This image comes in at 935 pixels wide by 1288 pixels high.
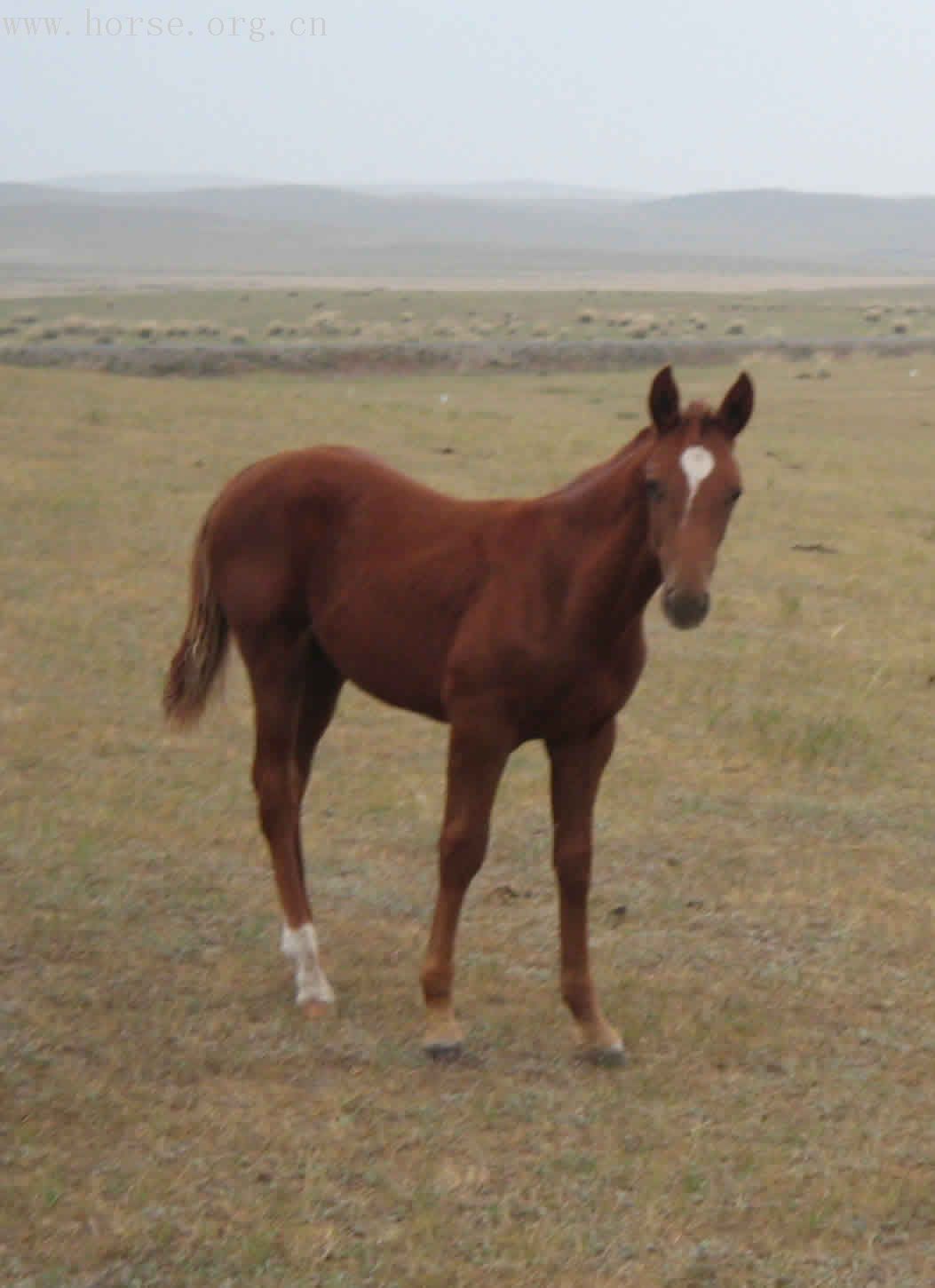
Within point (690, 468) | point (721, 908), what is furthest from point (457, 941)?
point (690, 468)

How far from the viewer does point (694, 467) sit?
4.84m

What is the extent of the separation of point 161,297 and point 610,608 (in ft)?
238

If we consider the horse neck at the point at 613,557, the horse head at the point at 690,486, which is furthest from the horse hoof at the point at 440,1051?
the horse head at the point at 690,486

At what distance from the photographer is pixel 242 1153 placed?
4707mm

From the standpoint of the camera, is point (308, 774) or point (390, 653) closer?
point (390, 653)

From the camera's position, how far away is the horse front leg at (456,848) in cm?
536

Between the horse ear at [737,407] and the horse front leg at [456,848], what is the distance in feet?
3.45

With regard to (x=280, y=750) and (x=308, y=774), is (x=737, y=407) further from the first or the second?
(x=308, y=774)

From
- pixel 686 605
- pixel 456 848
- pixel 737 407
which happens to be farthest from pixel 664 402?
pixel 456 848

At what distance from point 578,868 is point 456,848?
364 millimetres

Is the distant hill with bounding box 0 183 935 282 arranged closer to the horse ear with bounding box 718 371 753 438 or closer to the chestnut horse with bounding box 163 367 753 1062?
the chestnut horse with bounding box 163 367 753 1062

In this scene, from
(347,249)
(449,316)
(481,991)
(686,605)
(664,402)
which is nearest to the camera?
(686,605)

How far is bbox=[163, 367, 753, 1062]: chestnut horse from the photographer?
498 centimetres

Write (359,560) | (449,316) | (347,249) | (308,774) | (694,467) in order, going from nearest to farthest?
(694,467)
(359,560)
(308,774)
(449,316)
(347,249)
